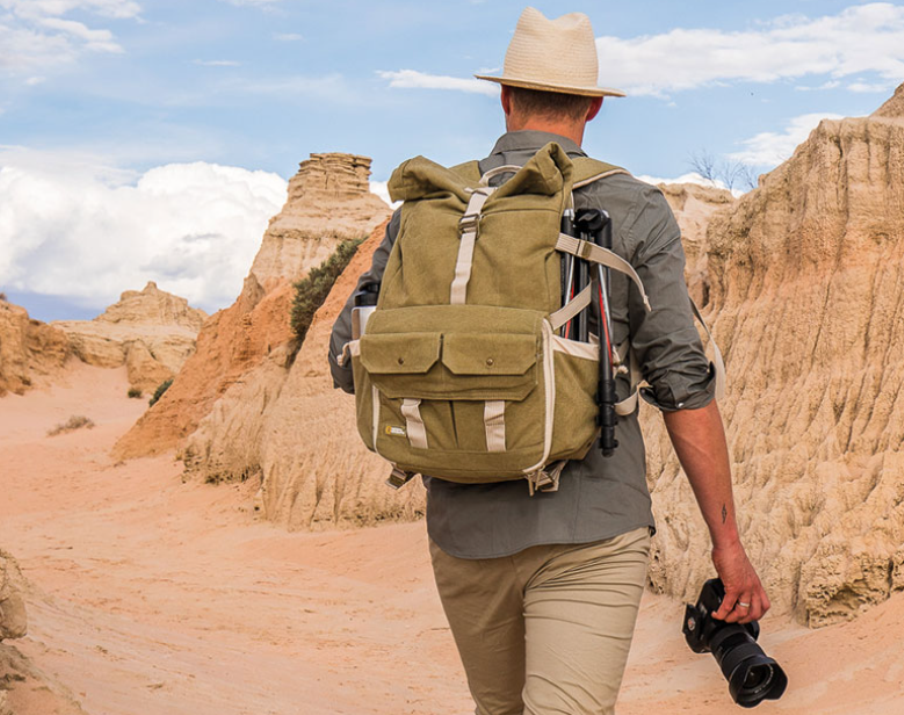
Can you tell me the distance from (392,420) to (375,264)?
1.88 feet

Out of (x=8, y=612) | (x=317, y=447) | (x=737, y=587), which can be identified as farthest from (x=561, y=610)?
(x=317, y=447)

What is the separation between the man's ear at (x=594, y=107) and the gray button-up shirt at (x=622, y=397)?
0.26m

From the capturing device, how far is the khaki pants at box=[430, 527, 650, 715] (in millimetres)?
2240

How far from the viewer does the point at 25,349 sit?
36.6 m

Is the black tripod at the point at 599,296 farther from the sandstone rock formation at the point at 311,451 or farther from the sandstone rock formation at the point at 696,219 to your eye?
the sandstone rock formation at the point at 311,451

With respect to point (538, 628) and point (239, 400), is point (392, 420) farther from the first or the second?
point (239, 400)

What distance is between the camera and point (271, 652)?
25.0 ft

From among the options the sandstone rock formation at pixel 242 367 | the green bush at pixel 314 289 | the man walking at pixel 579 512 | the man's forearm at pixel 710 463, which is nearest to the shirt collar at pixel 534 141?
the man walking at pixel 579 512

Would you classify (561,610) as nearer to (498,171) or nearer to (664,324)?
(664,324)

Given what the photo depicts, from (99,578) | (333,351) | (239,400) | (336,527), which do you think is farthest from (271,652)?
(239,400)

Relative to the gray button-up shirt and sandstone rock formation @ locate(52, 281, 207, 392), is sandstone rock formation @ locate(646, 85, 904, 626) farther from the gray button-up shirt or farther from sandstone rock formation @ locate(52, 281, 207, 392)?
sandstone rock formation @ locate(52, 281, 207, 392)

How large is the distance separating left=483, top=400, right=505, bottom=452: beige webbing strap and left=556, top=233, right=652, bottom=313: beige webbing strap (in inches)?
15.7

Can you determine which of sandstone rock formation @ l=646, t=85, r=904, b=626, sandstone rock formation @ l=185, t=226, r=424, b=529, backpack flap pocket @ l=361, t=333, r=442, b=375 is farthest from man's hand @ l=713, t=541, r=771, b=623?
sandstone rock formation @ l=185, t=226, r=424, b=529

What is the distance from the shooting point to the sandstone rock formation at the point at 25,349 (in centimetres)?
3484
